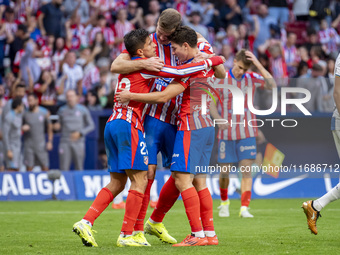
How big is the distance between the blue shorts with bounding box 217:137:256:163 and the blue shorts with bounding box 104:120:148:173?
4.40 m

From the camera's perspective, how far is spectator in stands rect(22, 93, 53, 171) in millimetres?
16014

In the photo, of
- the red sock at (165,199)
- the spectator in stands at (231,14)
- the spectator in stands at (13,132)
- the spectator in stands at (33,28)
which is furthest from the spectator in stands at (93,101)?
the red sock at (165,199)

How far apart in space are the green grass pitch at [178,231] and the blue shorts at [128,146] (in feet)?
2.93

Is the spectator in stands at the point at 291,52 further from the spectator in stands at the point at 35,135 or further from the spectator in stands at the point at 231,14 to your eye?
the spectator in stands at the point at 35,135

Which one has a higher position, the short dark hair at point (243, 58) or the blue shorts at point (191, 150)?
the short dark hair at point (243, 58)

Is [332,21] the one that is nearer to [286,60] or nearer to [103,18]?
[286,60]

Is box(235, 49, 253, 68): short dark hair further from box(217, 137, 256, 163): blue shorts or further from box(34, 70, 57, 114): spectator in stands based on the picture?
box(34, 70, 57, 114): spectator in stands

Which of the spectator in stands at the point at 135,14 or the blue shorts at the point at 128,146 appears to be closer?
the blue shorts at the point at 128,146

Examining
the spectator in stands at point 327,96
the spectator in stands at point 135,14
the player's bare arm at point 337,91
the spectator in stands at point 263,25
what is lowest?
the spectator in stands at point 327,96

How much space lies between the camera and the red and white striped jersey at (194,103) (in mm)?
7488

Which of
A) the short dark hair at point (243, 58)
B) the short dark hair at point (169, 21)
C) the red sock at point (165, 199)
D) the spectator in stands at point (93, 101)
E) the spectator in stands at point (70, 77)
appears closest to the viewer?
the short dark hair at point (169, 21)

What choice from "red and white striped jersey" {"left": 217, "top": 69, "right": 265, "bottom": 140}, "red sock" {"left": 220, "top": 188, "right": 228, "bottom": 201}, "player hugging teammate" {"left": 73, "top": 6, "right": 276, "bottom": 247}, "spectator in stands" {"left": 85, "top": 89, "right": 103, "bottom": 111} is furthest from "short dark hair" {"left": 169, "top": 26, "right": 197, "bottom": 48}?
"spectator in stands" {"left": 85, "top": 89, "right": 103, "bottom": 111}

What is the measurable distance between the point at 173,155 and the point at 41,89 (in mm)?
10879

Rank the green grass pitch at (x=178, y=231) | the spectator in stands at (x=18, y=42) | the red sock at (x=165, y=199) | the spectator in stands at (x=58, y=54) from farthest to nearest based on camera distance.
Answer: the spectator in stands at (x=18, y=42)
the spectator in stands at (x=58, y=54)
the red sock at (x=165, y=199)
the green grass pitch at (x=178, y=231)
